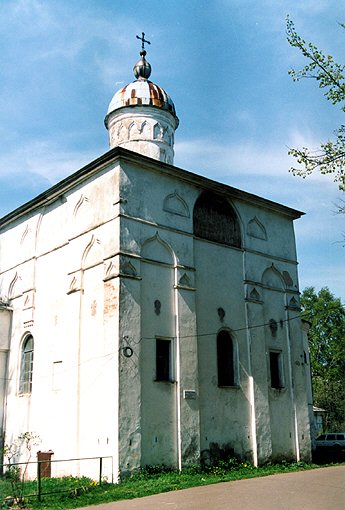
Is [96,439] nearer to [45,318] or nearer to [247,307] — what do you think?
[45,318]

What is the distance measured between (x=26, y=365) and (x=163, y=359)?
5.20 metres

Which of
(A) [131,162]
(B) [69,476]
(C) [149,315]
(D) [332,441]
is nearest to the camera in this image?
(B) [69,476]

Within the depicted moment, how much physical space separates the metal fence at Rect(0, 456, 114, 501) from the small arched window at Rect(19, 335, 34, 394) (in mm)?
2952

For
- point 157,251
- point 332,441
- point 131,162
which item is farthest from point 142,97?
point 332,441

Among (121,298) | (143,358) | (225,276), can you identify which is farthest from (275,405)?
(121,298)

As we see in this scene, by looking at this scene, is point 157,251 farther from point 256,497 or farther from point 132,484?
point 256,497

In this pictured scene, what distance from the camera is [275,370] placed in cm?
1839

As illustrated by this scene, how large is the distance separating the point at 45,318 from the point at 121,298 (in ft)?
13.5

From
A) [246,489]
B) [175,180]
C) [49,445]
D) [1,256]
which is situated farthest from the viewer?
[1,256]

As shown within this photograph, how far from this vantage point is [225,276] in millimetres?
17578

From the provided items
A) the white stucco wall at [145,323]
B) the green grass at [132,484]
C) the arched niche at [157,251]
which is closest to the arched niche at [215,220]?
the white stucco wall at [145,323]

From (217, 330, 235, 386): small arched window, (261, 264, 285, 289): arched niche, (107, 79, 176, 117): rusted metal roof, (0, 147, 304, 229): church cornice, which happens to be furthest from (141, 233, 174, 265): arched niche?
(107, 79, 176, 117): rusted metal roof

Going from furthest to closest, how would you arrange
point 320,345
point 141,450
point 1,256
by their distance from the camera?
point 320,345 < point 1,256 < point 141,450

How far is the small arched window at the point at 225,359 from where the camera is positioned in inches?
660
